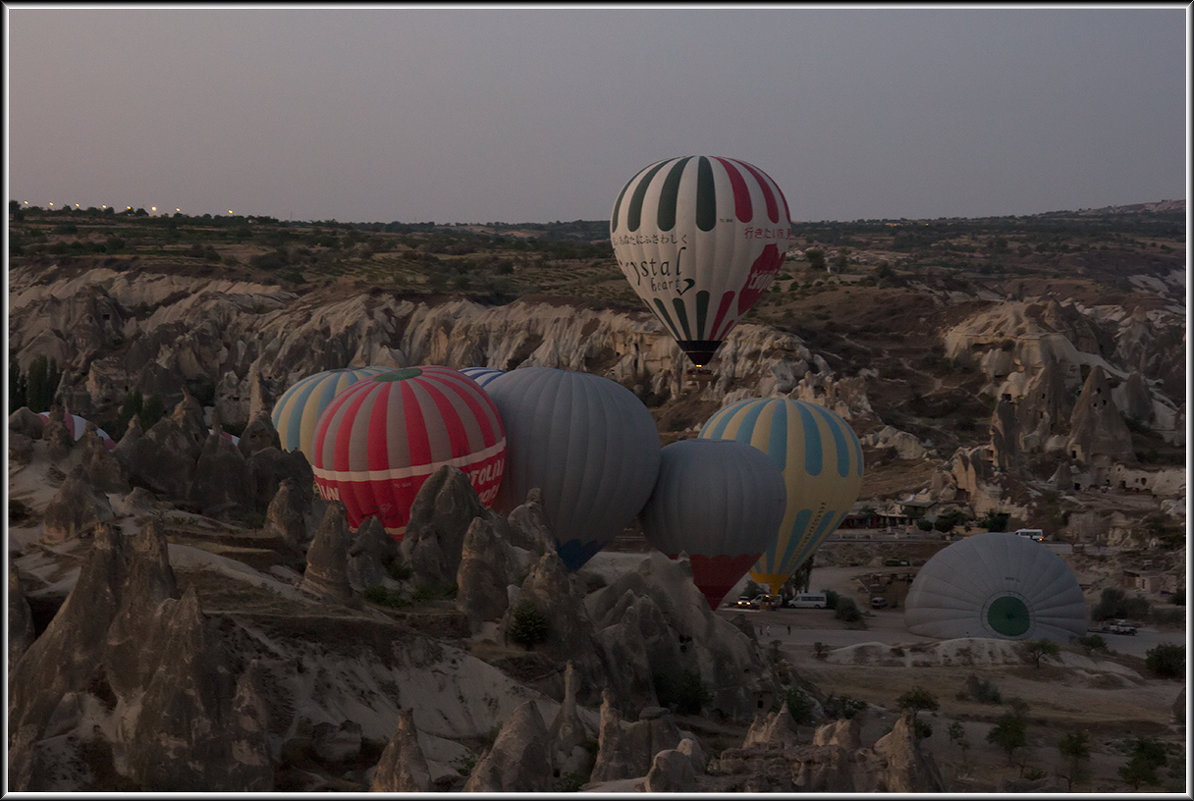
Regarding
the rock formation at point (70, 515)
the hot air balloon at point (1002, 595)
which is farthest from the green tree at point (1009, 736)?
the rock formation at point (70, 515)

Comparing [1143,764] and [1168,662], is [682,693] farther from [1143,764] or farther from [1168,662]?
[1168,662]

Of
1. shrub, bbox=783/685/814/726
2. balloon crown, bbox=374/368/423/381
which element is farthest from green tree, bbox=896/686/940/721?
balloon crown, bbox=374/368/423/381

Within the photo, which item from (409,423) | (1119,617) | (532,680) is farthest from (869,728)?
(1119,617)

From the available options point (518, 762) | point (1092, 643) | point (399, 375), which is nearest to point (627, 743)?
point (518, 762)

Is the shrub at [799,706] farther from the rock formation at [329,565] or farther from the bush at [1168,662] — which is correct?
the bush at [1168,662]

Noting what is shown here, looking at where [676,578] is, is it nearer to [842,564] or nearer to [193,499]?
[193,499]

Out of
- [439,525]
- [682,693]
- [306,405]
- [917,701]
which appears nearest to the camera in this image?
[682,693]
